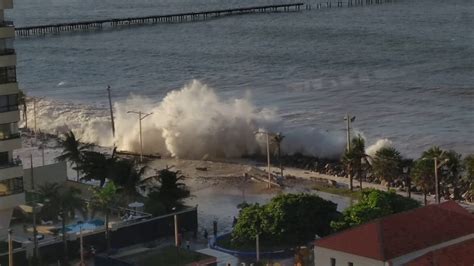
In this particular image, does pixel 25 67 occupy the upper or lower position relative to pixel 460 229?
upper

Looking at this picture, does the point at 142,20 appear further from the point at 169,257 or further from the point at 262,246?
the point at 169,257

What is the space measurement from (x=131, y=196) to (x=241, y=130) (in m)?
23.3

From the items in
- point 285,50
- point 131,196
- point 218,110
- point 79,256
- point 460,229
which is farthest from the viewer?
point 285,50

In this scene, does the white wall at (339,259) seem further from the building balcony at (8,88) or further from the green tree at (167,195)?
the building balcony at (8,88)

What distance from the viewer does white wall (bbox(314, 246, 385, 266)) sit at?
95.7ft

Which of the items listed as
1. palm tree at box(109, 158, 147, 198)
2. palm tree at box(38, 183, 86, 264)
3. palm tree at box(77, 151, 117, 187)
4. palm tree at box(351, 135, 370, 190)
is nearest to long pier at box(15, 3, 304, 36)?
palm tree at box(351, 135, 370, 190)

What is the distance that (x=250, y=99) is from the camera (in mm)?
85562

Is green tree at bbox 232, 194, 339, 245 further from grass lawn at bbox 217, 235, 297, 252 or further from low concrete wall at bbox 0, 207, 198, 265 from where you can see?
low concrete wall at bbox 0, 207, 198, 265

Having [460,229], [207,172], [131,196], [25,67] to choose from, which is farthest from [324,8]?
[460,229]

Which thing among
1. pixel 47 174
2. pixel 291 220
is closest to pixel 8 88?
pixel 47 174

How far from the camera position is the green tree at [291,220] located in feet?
123

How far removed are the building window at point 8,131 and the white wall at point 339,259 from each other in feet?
45.1

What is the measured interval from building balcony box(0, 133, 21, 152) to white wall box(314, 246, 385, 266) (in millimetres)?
13614

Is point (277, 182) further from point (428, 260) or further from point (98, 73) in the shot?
point (98, 73)
